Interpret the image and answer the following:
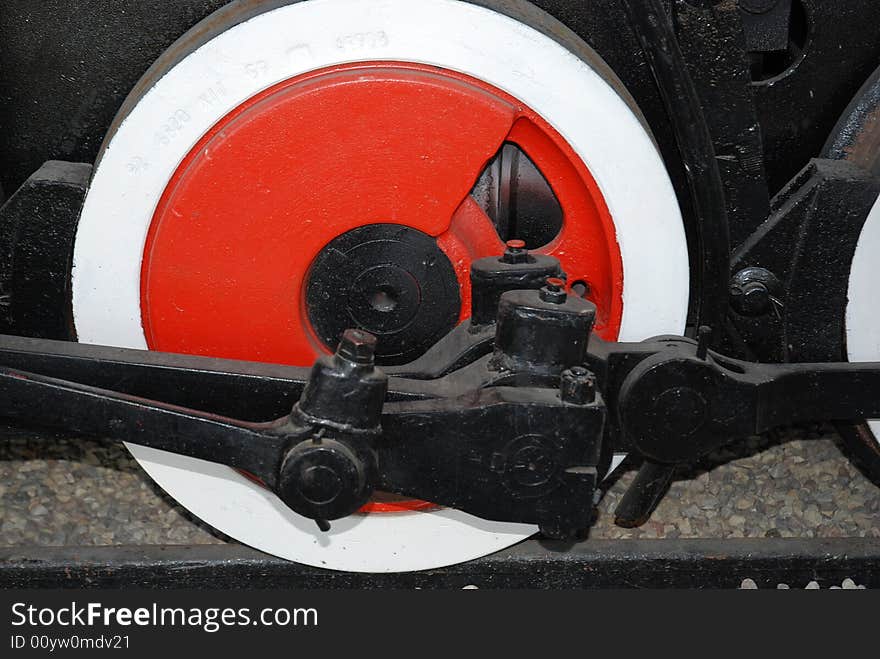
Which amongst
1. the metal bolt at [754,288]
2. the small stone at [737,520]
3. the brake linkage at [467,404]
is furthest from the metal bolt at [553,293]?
the small stone at [737,520]

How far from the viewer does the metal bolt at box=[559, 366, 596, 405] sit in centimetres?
111

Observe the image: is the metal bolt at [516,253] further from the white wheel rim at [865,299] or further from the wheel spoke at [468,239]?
the white wheel rim at [865,299]

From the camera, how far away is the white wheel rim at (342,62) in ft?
3.65

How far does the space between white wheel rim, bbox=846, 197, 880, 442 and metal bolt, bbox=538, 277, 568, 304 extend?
16.9 inches

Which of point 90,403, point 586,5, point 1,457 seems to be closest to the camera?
point 90,403

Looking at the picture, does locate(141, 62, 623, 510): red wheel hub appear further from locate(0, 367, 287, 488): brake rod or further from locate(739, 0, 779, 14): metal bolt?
locate(739, 0, 779, 14): metal bolt

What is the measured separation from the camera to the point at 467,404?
Answer: 1.14 metres

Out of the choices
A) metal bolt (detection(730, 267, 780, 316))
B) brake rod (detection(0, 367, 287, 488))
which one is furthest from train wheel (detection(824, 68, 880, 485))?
brake rod (detection(0, 367, 287, 488))

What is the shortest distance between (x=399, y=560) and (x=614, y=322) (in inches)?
17.8

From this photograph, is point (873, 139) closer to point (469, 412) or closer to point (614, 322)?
point (614, 322)

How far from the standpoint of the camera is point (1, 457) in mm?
1716

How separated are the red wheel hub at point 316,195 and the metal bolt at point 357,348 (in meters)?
0.16

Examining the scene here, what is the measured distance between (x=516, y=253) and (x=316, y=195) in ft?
0.82

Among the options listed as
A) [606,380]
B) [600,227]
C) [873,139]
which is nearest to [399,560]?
[606,380]
